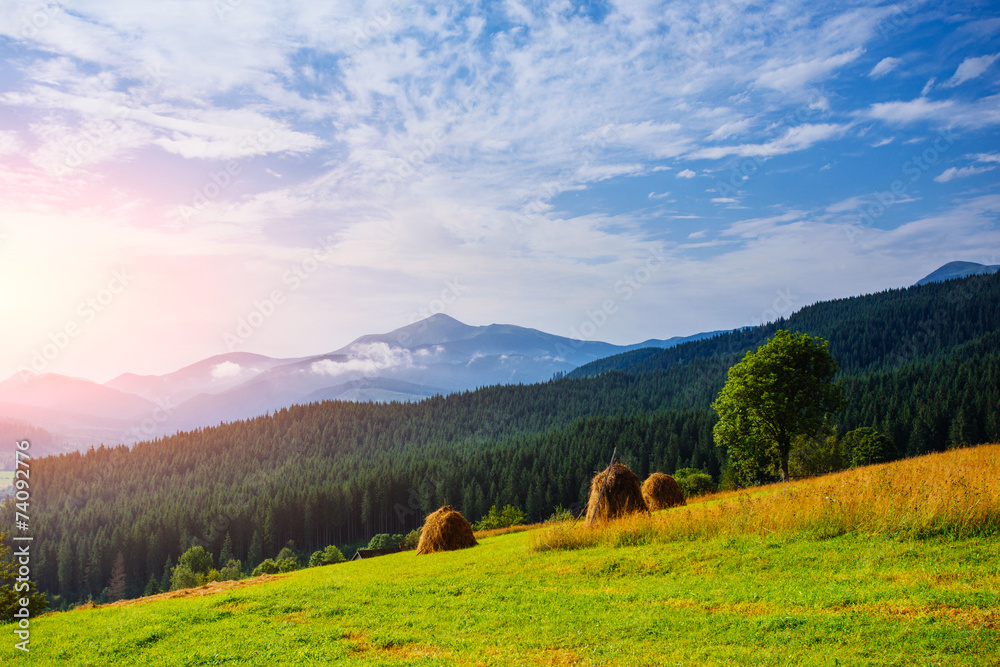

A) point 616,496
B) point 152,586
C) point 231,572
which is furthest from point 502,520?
point 152,586

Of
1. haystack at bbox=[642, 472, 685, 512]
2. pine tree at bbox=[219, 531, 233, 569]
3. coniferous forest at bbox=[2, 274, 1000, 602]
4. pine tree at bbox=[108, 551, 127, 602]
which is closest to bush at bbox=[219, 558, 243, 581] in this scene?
pine tree at bbox=[219, 531, 233, 569]

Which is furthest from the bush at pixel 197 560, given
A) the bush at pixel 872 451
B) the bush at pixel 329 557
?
the bush at pixel 872 451

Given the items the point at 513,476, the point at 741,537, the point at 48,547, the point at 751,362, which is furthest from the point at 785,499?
the point at 48,547

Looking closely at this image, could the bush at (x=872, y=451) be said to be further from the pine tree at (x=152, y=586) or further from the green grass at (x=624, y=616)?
the pine tree at (x=152, y=586)

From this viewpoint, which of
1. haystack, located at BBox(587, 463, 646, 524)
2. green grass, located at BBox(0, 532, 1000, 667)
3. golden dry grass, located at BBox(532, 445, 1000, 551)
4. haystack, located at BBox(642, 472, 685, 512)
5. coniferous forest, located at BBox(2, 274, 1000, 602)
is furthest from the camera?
coniferous forest, located at BBox(2, 274, 1000, 602)

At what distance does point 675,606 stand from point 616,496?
1530 centimetres

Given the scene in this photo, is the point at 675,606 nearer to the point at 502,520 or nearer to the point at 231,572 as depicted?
the point at 502,520

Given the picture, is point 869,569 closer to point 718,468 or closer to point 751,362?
point 751,362

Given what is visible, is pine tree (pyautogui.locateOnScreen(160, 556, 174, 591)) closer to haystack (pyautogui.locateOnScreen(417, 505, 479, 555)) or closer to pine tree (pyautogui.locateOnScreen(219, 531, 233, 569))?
pine tree (pyautogui.locateOnScreen(219, 531, 233, 569))

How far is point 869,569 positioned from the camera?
10945 mm

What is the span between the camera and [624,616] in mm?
10297

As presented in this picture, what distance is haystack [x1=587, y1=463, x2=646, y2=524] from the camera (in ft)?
82.0

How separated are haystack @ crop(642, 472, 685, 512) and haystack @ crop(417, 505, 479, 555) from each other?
35.0ft

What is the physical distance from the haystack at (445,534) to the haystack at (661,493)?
10.7m
